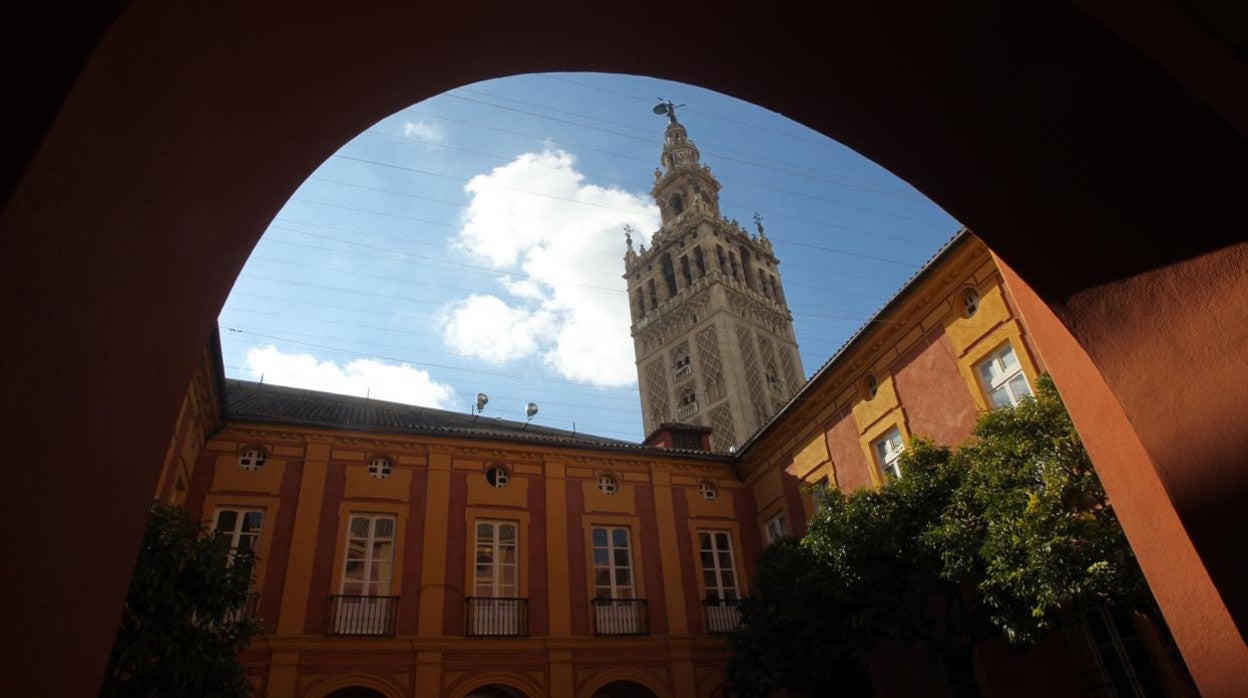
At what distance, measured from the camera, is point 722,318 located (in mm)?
53688

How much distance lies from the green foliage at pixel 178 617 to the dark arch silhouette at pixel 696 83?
20.8 ft

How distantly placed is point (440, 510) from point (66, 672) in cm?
1581

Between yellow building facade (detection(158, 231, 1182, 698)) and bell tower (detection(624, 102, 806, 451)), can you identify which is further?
bell tower (detection(624, 102, 806, 451))

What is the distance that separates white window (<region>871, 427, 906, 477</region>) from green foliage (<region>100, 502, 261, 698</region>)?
437 inches

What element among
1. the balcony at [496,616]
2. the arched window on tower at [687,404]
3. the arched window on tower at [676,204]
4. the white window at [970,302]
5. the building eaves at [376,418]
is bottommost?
the balcony at [496,616]

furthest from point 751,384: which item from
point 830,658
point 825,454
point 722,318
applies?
point 830,658

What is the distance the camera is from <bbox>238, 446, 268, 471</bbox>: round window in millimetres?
16181

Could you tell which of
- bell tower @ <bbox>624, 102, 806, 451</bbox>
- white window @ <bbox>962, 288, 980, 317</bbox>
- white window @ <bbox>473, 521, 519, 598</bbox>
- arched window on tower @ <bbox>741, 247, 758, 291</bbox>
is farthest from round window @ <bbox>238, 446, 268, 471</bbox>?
arched window on tower @ <bbox>741, 247, 758, 291</bbox>

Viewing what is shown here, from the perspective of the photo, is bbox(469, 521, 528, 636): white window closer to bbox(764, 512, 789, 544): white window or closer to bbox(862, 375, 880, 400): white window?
bbox(764, 512, 789, 544): white window

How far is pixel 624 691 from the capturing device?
1866cm

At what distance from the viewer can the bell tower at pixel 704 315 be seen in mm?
51938

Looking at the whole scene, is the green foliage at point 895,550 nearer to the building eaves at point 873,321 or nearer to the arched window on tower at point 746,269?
the building eaves at point 873,321

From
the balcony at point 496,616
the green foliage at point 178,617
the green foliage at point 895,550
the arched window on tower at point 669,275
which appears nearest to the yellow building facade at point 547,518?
the balcony at point 496,616

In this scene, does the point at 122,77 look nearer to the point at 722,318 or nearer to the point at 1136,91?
the point at 1136,91
